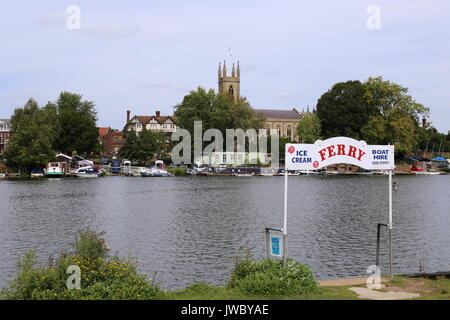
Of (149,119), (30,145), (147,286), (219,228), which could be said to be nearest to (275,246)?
(147,286)

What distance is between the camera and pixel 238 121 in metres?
136

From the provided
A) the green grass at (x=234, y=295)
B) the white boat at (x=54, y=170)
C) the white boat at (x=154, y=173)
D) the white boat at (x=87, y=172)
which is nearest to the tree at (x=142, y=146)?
the white boat at (x=154, y=173)

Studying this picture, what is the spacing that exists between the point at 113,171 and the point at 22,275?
114m

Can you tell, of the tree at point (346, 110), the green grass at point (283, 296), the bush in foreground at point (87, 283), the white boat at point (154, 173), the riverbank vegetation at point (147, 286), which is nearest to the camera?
the bush in foreground at point (87, 283)

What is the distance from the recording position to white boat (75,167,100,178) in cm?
11550

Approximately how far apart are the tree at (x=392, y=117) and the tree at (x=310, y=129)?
1506 centimetres

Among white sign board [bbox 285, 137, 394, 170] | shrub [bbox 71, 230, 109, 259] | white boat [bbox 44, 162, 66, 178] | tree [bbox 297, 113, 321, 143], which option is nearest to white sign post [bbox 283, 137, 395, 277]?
white sign board [bbox 285, 137, 394, 170]

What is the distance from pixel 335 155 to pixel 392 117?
115411 mm

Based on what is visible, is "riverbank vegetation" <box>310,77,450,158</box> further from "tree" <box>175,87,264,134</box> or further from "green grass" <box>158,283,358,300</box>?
"green grass" <box>158,283,358,300</box>

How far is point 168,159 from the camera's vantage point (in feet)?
477

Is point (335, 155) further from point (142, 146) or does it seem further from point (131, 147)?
point (131, 147)

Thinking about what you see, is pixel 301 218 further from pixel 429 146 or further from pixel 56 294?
pixel 429 146

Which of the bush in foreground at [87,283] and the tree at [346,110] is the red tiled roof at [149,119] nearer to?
the tree at [346,110]

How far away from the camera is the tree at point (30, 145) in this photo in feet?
357
